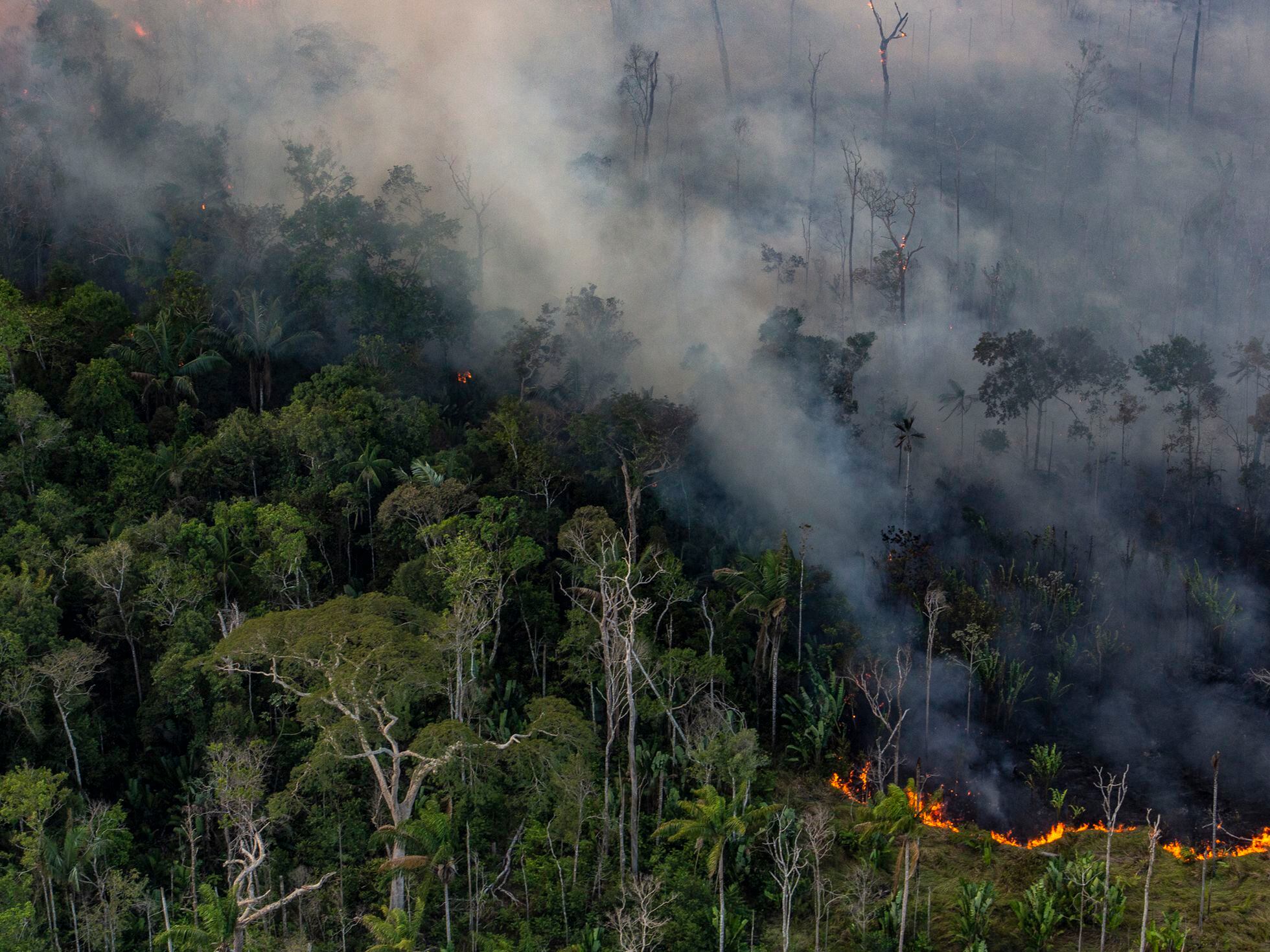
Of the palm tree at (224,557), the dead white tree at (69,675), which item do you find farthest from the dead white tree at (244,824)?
the palm tree at (224,557)

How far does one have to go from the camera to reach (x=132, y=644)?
35.8 meters

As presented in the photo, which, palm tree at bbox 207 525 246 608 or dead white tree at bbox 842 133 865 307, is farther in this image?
dead white tree at bbox 842 133 865 307

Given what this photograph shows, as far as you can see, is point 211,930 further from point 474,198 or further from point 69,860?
point 474,198

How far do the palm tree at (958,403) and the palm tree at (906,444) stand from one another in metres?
2.57

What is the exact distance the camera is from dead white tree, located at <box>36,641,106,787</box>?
1237 inches

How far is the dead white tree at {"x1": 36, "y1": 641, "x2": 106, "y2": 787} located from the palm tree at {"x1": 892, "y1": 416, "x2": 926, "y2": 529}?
25.4 metres

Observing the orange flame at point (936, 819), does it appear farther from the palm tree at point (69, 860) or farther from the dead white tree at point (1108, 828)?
the palm tree at point (69, 860)

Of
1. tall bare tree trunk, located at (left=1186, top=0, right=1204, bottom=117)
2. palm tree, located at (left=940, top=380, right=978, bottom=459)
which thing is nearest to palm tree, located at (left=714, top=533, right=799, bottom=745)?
palm tree, located at (left=940, top=380, right=978, bottom=459)

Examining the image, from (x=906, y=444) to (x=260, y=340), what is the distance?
25466 millimetres

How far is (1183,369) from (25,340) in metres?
48.8

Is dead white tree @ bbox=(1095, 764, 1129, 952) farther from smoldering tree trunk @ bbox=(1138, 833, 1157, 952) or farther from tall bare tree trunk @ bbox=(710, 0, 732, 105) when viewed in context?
tall bare tree trunk @ bbox=(710, 0, 732, 105)

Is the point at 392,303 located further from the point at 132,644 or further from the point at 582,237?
the point at 132,644

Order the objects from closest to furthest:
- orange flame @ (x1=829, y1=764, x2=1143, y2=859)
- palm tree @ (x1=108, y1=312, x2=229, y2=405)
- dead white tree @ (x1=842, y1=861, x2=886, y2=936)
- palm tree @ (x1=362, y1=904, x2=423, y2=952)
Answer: palm tree @ (x1=362, y1=904, x2=423, y2=952) < dead white tree @ (x1=842, y1=861, x2=886, y2=936) < orange flame @ (x1=829, y1=764, x2=1143, y2=859) < palm tree @ (x1=108, y1=312, x2=229, y2=405)

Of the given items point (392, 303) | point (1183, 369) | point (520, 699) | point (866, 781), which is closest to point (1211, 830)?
point (866, 781)
